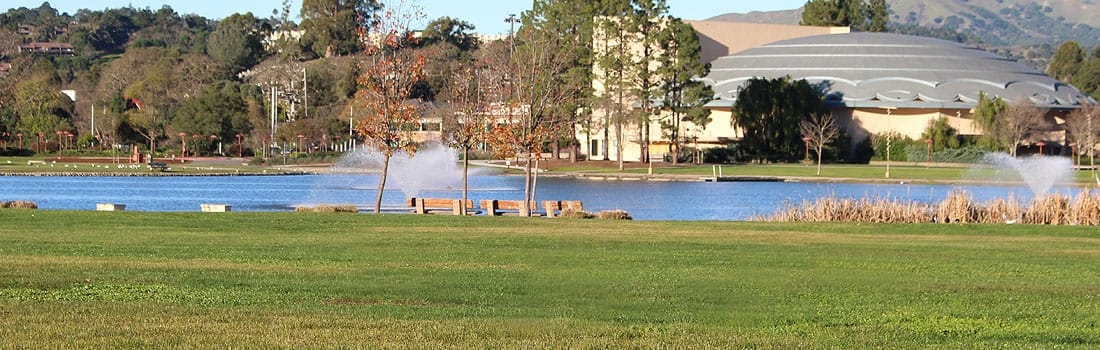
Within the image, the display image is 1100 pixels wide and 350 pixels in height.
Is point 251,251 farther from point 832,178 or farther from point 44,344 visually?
point 832,178

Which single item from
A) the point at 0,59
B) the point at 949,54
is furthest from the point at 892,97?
the point at 0,59

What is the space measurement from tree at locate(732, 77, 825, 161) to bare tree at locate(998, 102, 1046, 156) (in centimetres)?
1371

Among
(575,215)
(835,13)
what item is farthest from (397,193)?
(835,13)

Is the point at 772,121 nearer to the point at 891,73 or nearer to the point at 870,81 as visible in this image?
the point at 870,81

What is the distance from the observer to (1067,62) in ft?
537

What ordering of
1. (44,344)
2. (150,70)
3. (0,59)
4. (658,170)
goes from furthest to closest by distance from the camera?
(0,59) < (150,70) < (658,170) < (44,344)

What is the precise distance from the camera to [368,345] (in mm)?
10125

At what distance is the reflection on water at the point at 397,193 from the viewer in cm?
4166

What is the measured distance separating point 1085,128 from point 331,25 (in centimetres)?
10293

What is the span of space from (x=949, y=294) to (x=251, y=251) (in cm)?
910

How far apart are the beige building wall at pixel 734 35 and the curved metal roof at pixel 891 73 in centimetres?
411

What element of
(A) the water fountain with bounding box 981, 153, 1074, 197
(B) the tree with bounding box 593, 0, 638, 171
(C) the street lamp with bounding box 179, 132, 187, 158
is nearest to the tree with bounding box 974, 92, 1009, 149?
(A) the water fountain with bounding box 981, 153, 1074, 197

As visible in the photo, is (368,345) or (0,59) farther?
(0,59)

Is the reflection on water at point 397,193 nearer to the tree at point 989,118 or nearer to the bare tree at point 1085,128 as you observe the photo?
the tree at point 989,118
